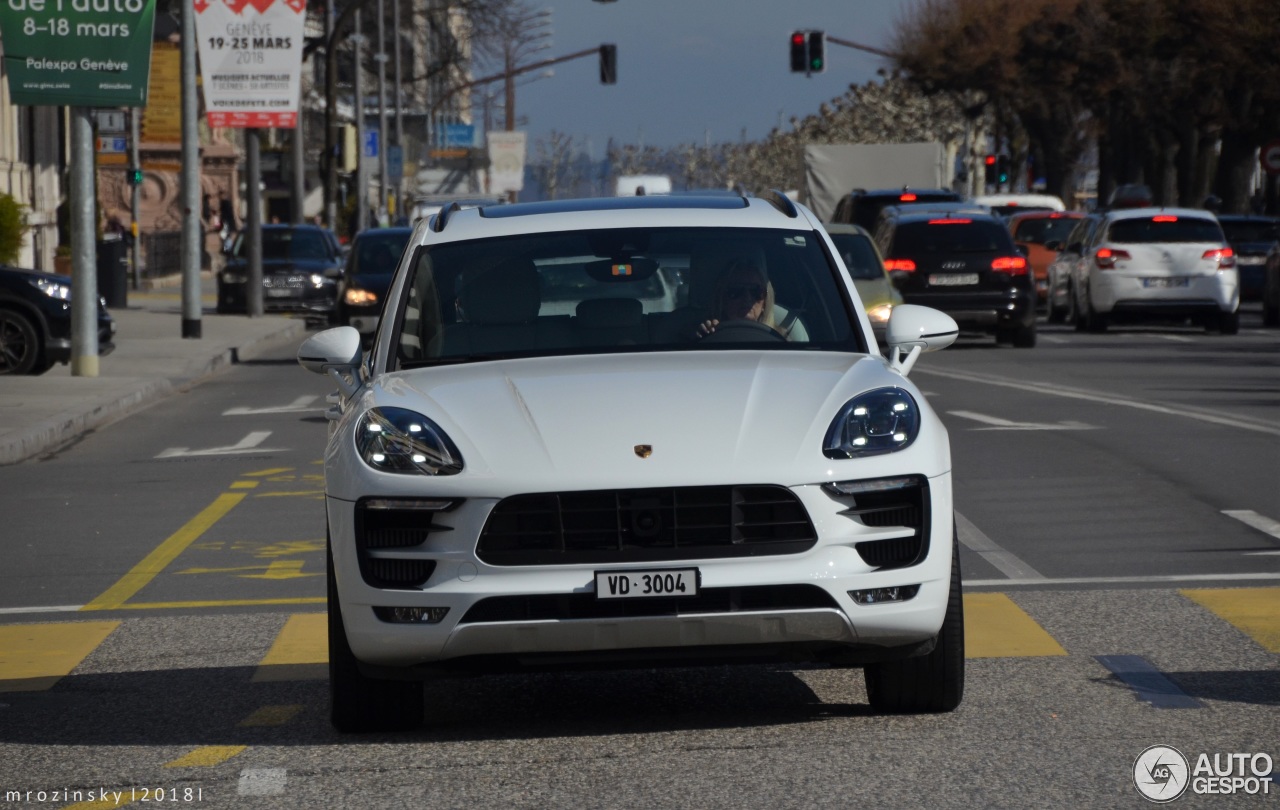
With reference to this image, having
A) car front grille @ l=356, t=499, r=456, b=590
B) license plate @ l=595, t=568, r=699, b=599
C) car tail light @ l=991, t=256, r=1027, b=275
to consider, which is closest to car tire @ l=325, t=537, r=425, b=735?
car front grille @ l=356, t=499, r=456, b=590

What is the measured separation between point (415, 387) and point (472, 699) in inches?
44.8

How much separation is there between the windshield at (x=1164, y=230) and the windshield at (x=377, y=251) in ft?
30.5

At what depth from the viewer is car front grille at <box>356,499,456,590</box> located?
20.5ft

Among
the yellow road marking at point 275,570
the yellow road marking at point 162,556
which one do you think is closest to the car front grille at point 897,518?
the yellow road marking at point 162,556

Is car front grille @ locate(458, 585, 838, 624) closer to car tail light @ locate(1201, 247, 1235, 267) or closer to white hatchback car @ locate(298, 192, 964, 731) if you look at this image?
white hatchback car @ locate(298, 192, 964, 731)

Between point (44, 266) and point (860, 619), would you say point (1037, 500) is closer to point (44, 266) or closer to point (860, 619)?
point (860, 619)

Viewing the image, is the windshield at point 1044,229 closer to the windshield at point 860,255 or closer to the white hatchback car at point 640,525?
the windshield at point 860,255

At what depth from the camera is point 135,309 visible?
3997 cm

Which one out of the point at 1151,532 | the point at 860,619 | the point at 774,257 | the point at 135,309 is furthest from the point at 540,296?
the point at 135,309

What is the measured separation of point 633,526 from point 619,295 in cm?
149

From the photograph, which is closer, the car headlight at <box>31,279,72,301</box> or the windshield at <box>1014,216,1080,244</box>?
the car headlight at <box>31,279,72,301</box>

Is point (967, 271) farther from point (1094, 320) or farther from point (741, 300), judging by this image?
point (741, 300)

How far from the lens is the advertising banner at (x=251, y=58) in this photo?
3169 cm

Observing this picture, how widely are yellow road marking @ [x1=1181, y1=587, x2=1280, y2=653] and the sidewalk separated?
9.64 meters
